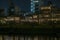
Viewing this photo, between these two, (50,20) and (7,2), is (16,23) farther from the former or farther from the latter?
(7,2)

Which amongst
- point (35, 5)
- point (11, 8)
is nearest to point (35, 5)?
point (35, 5)

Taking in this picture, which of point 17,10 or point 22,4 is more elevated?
point 22,4

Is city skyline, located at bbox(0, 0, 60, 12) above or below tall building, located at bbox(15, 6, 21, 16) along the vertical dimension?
above

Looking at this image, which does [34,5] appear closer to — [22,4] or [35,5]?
[35,5]

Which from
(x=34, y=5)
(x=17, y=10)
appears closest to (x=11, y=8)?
(x=17, y=10)

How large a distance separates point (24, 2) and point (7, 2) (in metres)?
0.35

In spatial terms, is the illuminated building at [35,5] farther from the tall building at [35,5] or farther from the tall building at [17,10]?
the tall building at [17,10]

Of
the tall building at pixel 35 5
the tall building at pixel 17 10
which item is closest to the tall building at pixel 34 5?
the tall building at pixel 35 5

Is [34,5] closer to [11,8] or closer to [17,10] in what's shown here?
[17,10]

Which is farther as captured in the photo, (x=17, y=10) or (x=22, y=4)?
(x=22, y=4)

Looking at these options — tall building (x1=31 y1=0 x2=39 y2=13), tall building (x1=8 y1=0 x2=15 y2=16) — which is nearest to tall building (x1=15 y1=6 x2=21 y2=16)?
tall building (x1=8 y1=0 x2=15 y2=16)

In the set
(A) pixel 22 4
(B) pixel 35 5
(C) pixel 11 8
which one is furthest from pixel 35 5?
(C) pixel 11 8

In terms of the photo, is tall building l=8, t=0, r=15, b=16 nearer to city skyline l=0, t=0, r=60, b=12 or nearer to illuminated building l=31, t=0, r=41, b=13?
city skyline l=0, t=0, r=60, b=12

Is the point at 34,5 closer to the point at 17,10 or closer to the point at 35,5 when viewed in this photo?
the point at 35,5
